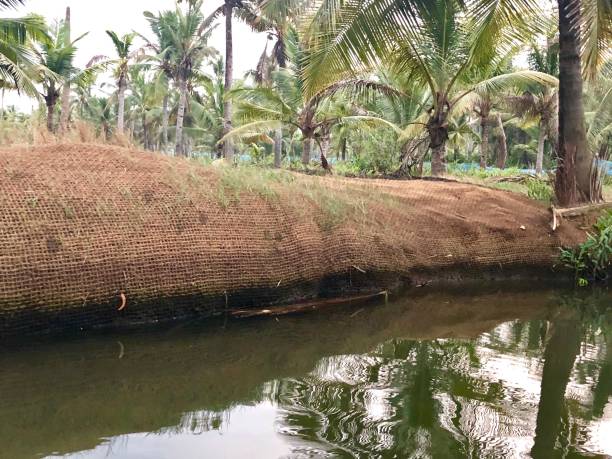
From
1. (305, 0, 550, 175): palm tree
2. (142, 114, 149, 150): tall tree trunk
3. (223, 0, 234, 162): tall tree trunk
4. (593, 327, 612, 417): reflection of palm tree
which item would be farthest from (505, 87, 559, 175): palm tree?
(142, 114, 149, 150): tall tree trunk

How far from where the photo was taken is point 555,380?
3.78 metres

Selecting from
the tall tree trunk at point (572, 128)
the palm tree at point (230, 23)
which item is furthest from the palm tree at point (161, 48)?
the tall tree trunk at point (572, 128)

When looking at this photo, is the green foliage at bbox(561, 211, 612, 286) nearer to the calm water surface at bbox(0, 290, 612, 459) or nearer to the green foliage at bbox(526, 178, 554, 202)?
the green foliage at bbox(526, 178, 554, 202)

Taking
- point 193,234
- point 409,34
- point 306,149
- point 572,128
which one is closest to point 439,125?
point 572,128

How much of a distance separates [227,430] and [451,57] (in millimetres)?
9399

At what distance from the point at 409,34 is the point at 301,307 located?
444cm

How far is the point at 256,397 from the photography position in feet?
11.2

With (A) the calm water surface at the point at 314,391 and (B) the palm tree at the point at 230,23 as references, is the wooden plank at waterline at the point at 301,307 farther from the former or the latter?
(B) the palm tree at the point at 230,23

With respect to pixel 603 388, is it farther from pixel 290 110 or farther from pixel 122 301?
pixel 290 110

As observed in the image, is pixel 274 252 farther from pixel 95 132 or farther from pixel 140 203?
pixel 95 132

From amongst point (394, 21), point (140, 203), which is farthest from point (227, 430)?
point (394, 21)

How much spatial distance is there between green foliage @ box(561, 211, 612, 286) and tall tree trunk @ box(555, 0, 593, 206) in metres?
0.87

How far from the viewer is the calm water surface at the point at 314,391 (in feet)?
9.16

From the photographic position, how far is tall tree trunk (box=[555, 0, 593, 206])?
8.30 metres
